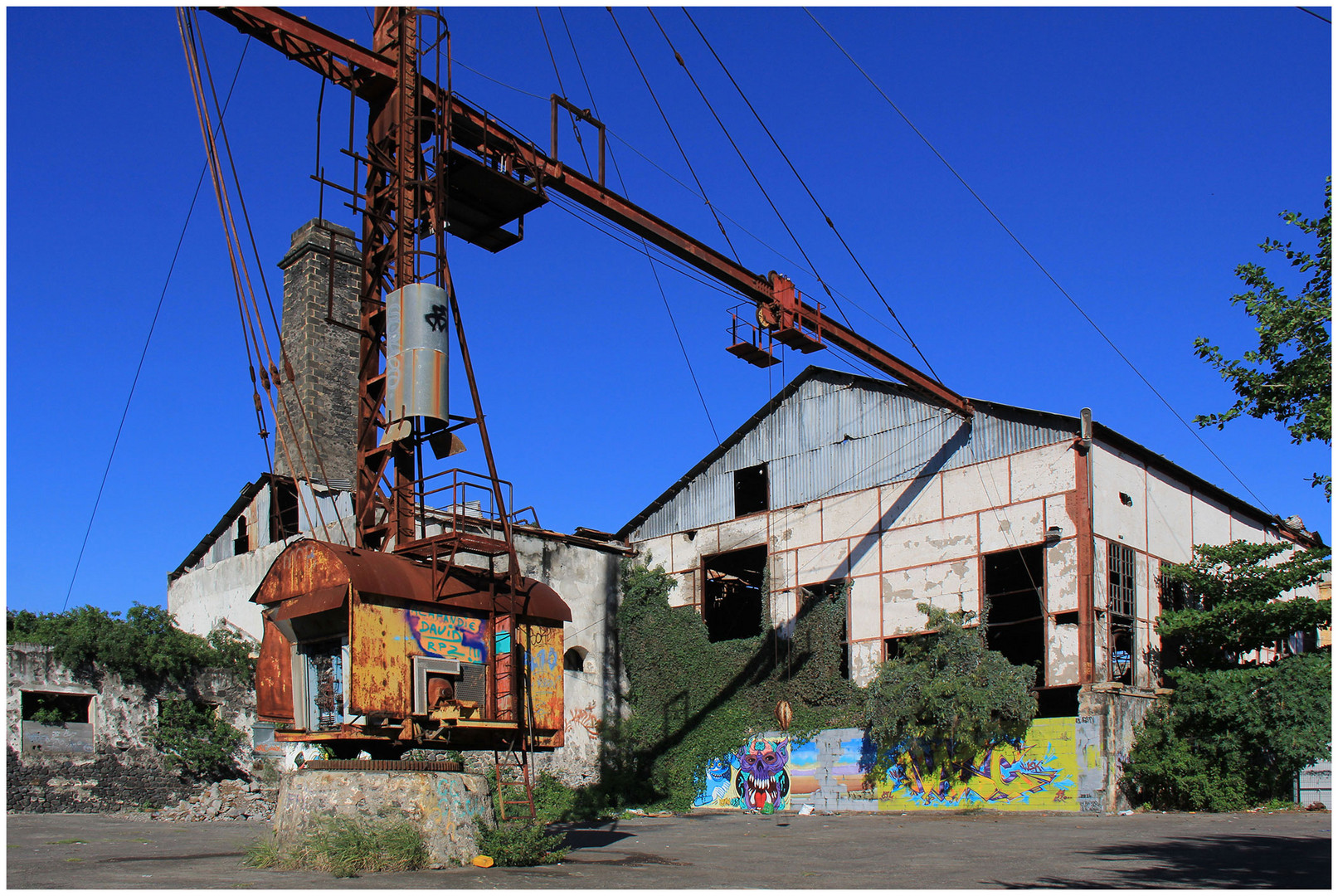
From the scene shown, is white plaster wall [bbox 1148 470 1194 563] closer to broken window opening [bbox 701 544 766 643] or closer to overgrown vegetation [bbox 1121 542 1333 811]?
overgrown vegetation [bbox 1121 542 1333 811]

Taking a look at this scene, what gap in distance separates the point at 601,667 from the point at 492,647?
13.1 m

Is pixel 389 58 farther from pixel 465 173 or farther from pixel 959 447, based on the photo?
pixel 959 447

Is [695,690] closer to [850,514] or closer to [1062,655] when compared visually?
[850,514]

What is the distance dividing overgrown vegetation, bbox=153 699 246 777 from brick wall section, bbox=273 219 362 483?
6330 millimetres

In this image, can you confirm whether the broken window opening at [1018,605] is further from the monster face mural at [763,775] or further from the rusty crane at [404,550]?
the rusty crane at [404,550]

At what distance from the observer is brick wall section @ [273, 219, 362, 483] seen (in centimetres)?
2711

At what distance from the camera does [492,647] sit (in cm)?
1280

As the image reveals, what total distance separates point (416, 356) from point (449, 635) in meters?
3.40

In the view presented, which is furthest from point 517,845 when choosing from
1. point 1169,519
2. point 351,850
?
point 1169,519

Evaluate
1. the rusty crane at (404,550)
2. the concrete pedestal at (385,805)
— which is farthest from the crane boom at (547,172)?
the concrete pedestal at (385,805)

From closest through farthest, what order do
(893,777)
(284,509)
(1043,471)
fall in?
(1043,471) < (893,777) < (284,509)

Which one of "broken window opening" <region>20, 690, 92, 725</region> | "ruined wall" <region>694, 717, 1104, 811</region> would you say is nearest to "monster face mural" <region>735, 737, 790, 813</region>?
"ruined wall" <region>694, 717, 1104, 811</region>

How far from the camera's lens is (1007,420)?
22.8 m

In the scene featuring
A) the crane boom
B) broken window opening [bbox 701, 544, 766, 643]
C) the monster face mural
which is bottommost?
the monster face mural
